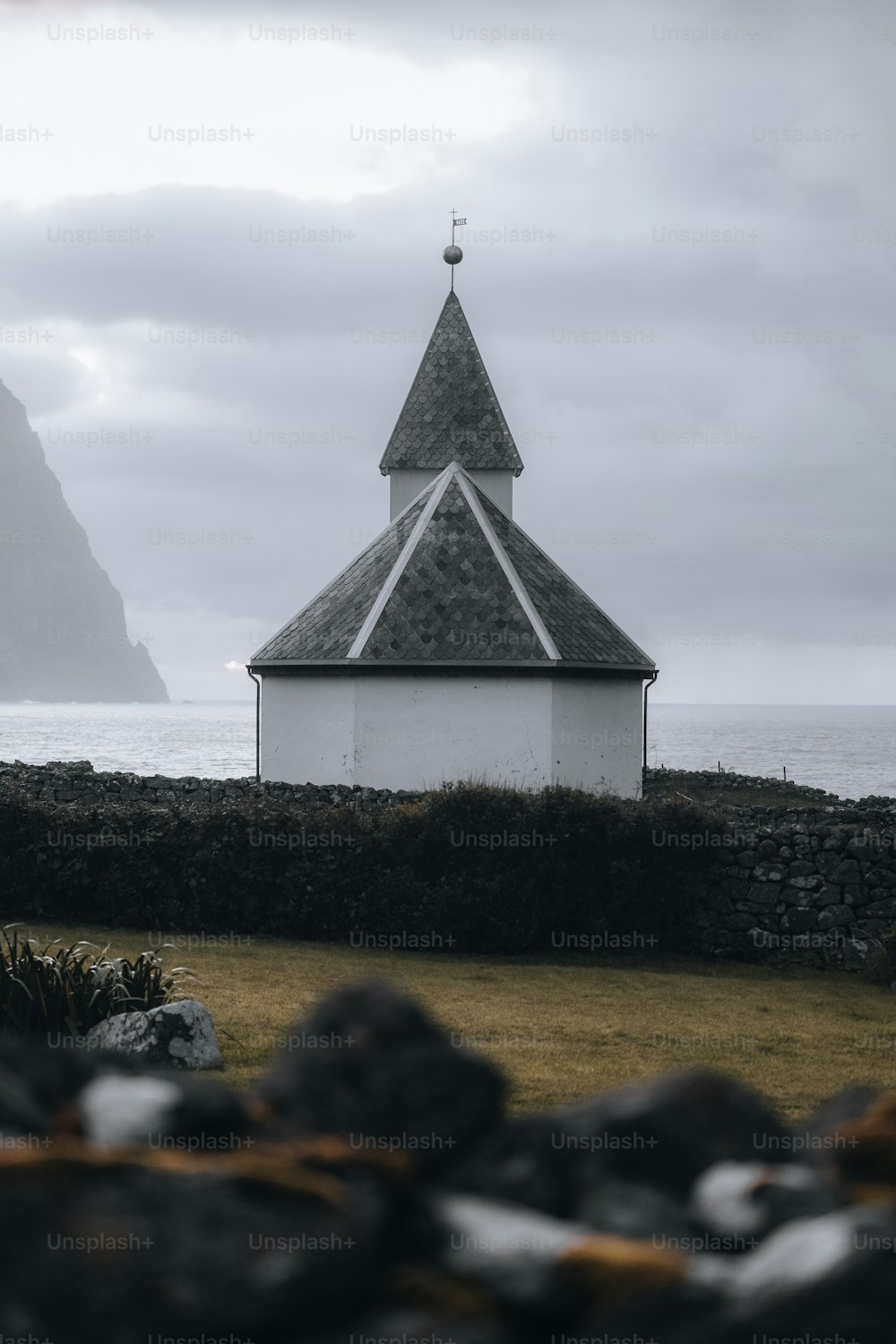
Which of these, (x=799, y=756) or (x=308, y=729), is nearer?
(x=308, y=729)

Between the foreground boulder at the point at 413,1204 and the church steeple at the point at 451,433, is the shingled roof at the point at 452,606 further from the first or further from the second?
the foreground boulder at the point at 413,1204

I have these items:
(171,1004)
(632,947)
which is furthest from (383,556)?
(171,1004)

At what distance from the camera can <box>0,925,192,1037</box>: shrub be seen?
980 cm

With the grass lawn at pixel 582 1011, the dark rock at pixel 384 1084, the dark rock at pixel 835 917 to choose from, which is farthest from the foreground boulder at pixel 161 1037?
the dark rock at pixel 835 917

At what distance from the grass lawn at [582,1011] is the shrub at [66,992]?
3.14 ft

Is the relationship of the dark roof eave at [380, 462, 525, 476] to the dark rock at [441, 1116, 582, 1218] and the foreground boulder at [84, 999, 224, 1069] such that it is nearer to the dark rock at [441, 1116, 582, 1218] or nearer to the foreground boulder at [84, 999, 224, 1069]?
the foreground boulder at [84, 999, 224, 1069]

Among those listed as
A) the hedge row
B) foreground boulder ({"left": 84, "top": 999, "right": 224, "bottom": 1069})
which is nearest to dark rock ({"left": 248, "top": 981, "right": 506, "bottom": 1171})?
foreground boulder ({"left": 84, "top": 999, "right": 224, "bottom": 1069})

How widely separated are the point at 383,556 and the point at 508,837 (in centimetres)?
916

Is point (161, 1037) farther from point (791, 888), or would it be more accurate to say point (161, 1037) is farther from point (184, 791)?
point (184, 791)

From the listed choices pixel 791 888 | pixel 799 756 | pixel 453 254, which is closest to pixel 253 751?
pixel 799 756

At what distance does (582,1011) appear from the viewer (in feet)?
43.5

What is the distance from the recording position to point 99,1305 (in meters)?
2.98

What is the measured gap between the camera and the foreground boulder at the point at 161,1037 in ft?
31.8

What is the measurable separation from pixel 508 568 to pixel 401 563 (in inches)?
79.2
